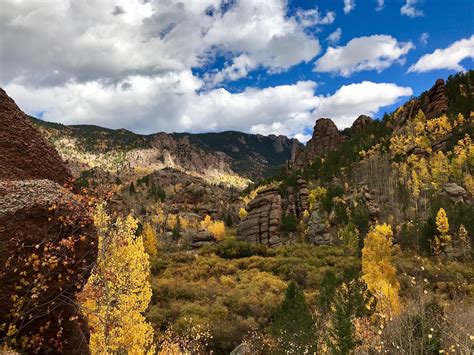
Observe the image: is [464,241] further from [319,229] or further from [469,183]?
[469,183]

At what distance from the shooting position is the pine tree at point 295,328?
79.4ft

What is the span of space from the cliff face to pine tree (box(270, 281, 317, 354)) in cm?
1790

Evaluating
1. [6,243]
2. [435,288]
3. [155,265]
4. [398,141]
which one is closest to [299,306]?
[6,243]

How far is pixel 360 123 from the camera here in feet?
591

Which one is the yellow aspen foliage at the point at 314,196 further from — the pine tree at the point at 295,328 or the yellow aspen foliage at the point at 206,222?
the pine tree at the point at 295,328

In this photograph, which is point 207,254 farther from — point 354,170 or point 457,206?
point 354,170

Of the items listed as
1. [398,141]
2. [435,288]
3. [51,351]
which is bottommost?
[435,288]

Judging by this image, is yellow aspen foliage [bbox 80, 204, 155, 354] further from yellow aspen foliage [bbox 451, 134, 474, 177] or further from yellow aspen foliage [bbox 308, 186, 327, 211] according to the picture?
yellow aspen foliage [bbox 451, 134, 474, 177]

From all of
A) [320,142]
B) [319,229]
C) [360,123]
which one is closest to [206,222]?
[319,229]

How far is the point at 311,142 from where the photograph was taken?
187 meters

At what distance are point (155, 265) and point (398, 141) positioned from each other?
94558mm

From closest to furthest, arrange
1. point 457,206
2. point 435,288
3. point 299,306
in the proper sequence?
1. point 299,306
2. point 435,288
3. point 457,206

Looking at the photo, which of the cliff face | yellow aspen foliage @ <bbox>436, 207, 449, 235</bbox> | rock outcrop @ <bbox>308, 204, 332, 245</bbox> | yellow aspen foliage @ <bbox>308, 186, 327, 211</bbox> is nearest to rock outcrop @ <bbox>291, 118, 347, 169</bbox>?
yellow aspen foliage @ <bbox>308, 186, 327, 211</bbox>

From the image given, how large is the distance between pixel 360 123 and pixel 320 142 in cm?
2070
